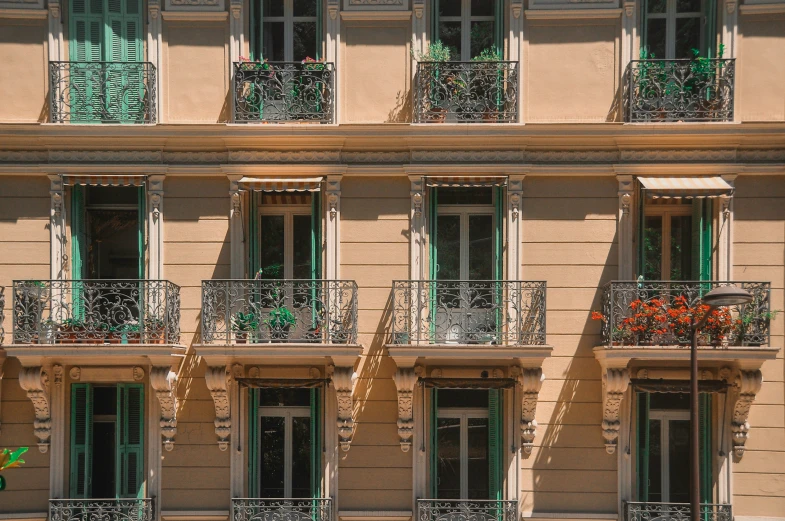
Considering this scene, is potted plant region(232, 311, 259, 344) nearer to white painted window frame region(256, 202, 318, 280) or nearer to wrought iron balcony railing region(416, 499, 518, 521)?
white painted window frame region(256, 202, 318, 280)

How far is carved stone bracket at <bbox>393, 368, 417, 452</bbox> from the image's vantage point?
44.9 ft

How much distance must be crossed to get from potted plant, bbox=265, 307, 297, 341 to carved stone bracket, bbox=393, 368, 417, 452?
6.17ft

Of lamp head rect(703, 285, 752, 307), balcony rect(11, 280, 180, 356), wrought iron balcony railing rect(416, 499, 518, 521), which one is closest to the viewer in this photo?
lamp head rect(703, 285, 752, 307)

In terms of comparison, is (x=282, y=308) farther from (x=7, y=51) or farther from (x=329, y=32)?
(x=7, y=51)

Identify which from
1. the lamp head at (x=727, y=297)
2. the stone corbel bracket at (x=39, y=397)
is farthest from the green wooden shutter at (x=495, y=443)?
the stone corbel bracket at (x=39, y=397)

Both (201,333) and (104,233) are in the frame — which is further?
(104,233)

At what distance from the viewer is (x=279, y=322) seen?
13.7m

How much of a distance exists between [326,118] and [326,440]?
5317 millimetres

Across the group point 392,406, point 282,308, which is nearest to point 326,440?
point 392,406

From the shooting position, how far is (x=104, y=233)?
584 inches

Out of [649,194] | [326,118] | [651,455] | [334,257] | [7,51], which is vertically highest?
[7,51]

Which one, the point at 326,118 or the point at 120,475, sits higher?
the point at 326,118

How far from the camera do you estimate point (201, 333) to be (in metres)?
13.9

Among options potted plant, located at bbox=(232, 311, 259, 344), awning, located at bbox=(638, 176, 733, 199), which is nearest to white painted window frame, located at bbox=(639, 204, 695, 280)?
awning, located at bbox=(638, 176, 733, 199)
